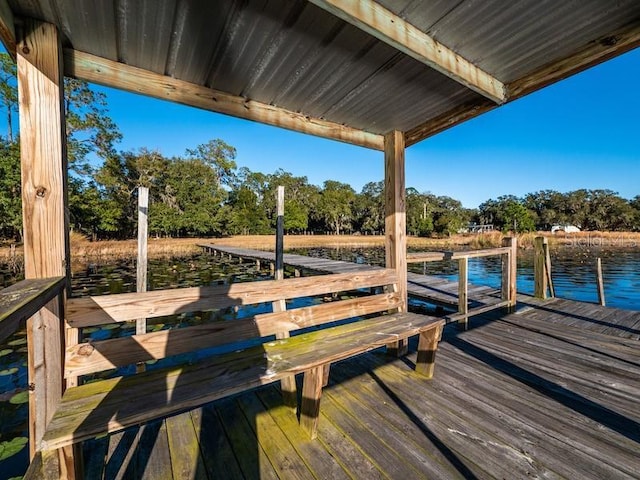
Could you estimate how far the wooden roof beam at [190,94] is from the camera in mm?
1837

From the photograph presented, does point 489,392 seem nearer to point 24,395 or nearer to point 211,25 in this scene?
point 211,25

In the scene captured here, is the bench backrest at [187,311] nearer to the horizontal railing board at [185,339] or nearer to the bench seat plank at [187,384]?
the horizontal railing board at [185,339]

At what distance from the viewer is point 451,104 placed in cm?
266

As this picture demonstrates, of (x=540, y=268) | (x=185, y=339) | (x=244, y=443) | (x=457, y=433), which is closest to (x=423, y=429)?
(x=457, y=433)

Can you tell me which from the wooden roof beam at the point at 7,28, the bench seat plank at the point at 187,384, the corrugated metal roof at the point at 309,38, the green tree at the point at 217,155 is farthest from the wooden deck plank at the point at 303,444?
the green tree at the point at 217,155

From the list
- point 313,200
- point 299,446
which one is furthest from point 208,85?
point 313,200

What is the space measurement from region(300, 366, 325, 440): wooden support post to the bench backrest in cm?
48

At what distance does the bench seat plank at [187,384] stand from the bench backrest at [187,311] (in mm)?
113

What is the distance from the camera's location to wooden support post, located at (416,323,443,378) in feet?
8.16

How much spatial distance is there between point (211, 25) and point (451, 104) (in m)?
2.08

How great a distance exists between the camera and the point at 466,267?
395 cm

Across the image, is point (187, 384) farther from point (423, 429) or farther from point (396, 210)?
point (396, 210)

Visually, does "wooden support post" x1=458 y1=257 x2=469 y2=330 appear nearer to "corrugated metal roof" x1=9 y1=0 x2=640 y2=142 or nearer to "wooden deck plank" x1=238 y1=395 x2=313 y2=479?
"corrugated metal roof" x1=9 y1=0 x2=640 y2=142

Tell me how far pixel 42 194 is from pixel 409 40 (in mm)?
2164
